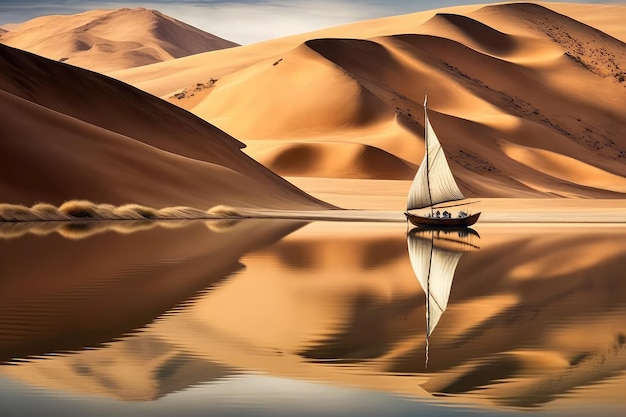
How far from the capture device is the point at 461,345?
1325 cm

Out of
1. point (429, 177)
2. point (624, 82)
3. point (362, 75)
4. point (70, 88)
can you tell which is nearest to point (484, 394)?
point (429, 177)

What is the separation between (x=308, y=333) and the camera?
1433cm

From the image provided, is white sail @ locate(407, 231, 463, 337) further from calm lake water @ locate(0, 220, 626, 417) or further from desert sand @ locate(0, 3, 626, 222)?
desert sand @ locate(0, 3, 626, 222)

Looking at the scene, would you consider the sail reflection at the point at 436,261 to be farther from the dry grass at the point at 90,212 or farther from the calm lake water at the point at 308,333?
the dry grass at the point at 90,212

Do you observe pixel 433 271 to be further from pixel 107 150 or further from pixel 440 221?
pixel 107 150

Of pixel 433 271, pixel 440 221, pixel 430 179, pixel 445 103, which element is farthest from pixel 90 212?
pixel 445 103

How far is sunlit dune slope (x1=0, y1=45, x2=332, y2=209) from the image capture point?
57.1 metres

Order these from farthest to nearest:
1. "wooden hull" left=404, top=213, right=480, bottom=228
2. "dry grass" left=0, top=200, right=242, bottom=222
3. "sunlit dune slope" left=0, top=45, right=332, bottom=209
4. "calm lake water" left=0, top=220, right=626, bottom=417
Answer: "sunlit dune slope" left=0, top=45, right=332, bottom=209, "wooden hull" left=404, top=213, right=480, bottom=228, "dry grass" left=0, top=200, right=242, bottom=222, "calm lake water" left=0, top=220, right=626, bottom=417

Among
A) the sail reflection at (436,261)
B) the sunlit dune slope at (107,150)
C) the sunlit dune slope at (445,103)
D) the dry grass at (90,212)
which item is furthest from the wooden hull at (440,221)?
the sunlit dune slope at (445,103)

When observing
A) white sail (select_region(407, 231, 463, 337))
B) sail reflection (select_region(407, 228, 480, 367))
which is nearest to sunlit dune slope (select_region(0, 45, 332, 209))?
sail reflection (select_region(407, 228, 480, 367))

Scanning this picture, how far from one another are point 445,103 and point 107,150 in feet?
272

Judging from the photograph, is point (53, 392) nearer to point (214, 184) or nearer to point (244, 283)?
point (244, 283)

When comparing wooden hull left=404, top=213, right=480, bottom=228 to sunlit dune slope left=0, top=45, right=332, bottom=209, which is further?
sunlit dune slope left=0, top=45, right=332, bottom=209

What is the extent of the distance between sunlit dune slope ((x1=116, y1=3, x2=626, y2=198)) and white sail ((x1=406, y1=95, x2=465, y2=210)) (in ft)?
163
